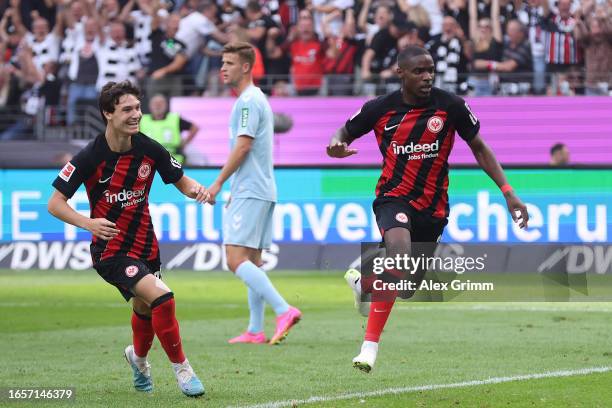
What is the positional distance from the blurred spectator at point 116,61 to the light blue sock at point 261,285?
11.2m

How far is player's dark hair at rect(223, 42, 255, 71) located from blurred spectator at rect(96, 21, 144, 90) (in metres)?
10.8

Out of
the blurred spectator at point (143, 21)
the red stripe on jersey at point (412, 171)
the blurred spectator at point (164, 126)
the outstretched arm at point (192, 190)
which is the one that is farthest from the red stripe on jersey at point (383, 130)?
the blurred spectator at point (143, 21)

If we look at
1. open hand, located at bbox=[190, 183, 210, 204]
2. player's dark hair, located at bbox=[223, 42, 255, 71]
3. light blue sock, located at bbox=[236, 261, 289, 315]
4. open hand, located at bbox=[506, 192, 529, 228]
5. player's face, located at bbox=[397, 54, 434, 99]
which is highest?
player's face, located at bbox=[397, 54, 434, 99]

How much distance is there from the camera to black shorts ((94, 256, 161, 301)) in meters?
7.28

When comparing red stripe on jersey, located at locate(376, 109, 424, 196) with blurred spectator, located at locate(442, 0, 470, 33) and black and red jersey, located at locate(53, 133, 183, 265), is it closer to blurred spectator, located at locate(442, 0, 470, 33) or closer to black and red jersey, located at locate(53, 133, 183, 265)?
black and red jersey, located at locate(53, 133, 183, 265)

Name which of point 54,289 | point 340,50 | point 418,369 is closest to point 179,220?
point 54,289

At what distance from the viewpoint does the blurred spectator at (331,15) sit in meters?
20.4

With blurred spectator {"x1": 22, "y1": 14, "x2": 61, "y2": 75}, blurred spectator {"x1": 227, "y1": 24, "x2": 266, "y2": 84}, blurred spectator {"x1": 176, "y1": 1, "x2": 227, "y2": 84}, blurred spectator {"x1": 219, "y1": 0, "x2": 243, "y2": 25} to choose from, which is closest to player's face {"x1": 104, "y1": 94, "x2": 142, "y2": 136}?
blurred spectator {"x1": 227, "y1": 24, "x2": 266, "y2": 84}

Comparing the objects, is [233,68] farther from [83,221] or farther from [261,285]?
[83,221]

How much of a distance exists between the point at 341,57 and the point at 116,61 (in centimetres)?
387

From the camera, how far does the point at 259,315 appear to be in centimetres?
1037

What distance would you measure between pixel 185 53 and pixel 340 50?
2697 mm

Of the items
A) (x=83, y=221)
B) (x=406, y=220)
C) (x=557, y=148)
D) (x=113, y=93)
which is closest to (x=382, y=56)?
(x=557, y=148)

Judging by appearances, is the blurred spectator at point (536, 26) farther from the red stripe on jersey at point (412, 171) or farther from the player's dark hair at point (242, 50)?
the red stripe on jersey at point (412, 171)
